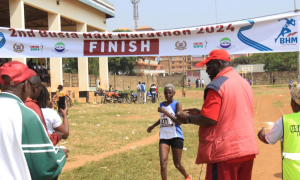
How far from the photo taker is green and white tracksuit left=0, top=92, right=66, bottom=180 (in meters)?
2.12

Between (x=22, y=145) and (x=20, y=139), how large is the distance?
5cm

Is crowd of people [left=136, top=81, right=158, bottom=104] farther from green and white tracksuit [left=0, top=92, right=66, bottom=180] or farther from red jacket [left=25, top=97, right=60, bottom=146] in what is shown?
green and white tracksuit [left=0, top=92, right=66, bottom=180]

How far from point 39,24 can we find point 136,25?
67.1 m

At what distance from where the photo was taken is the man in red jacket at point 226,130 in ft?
10.4

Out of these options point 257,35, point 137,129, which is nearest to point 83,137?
point 137,129

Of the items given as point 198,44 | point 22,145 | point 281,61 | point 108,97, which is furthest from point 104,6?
point 281,61

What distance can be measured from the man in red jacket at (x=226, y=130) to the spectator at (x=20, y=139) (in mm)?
1550

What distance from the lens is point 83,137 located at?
1095 cm

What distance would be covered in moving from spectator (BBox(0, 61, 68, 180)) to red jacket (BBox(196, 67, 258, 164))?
155 centimetres

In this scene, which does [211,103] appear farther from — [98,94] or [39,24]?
[39,24]

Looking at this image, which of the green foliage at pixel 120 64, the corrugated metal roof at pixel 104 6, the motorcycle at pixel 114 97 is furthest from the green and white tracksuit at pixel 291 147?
the green foliage at pixel 120 64

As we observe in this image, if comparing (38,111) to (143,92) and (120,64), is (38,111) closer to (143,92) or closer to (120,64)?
(143,92)

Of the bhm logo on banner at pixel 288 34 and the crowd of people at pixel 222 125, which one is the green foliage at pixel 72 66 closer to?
the bhm logo on banner at pixel 288 34

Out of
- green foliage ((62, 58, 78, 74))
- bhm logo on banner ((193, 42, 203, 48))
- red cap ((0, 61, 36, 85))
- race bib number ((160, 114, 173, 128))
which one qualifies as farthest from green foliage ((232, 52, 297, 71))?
red cap ((0, 61, 36, 85))
